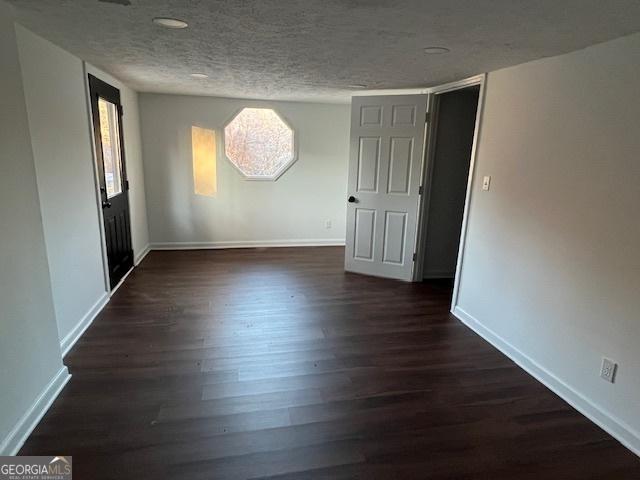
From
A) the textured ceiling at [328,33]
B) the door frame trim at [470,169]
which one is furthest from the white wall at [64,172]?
the door frame trim at [470,169]

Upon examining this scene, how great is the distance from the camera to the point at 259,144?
554cm

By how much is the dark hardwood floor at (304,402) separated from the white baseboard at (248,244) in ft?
6.23

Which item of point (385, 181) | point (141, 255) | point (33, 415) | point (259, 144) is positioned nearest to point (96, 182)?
point (141, 255)

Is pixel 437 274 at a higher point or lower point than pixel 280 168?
lower

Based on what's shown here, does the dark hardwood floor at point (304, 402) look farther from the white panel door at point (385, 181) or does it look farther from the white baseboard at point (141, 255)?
the white baseboard at point (141, 255)

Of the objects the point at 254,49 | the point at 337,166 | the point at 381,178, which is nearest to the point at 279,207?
the point at 337,166

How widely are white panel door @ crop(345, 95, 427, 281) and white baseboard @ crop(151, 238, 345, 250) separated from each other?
4.51 ft

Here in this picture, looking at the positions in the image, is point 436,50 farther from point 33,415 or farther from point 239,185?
point 239,185

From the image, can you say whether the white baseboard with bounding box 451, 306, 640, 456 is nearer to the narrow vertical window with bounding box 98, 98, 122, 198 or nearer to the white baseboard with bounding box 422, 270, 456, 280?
the white baseboard with bounding box 422, 270, 456, 280

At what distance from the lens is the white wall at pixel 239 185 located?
5.12 m

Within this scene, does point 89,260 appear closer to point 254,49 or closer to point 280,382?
point 280,382

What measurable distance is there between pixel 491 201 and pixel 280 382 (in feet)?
6.95

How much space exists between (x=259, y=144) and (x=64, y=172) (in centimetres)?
309

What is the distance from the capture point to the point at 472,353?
9.38 feet
